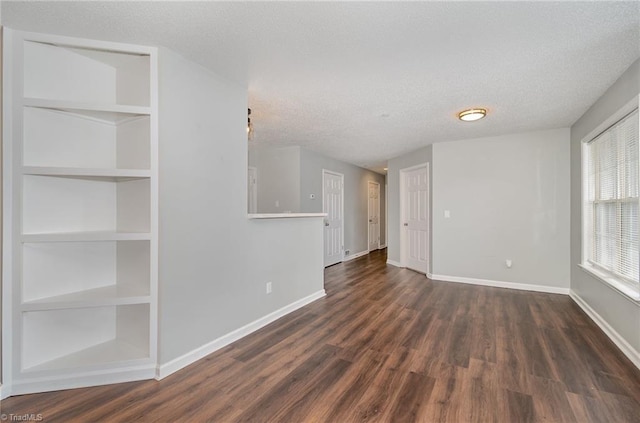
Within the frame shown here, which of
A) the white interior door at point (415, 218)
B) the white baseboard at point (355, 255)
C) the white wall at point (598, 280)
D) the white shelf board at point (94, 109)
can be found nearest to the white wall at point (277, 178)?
the white baseboard at point (355, 255)

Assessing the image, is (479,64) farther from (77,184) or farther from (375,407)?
(77,184)

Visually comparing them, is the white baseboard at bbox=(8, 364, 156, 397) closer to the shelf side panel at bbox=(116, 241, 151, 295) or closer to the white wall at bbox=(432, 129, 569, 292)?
the shelf side panel at bbox=(116, 241, 151, 295)

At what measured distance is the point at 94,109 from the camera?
6.35 ft

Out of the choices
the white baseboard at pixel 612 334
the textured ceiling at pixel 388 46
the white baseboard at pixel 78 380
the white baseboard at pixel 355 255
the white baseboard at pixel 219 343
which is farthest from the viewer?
the white baseboard at pixel 355 255

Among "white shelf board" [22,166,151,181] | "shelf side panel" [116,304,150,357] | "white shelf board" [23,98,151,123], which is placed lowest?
"shelf side panel" [116,304,150,357]

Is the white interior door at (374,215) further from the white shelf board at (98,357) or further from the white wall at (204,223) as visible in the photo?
the white shelf board at (98,357)

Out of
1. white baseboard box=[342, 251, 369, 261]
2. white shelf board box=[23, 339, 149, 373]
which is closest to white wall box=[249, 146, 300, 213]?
white baseboard box=[342, 251, 369, 261]

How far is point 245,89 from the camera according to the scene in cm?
269

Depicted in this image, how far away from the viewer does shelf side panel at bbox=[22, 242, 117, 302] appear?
1911 mm

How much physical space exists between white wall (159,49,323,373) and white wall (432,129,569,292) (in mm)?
3210

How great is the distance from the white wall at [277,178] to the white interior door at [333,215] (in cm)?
83

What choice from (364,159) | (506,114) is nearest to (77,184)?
(506,114)

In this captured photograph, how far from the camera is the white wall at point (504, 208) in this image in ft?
13.1

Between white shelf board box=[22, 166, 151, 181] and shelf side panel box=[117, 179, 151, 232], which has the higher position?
white shelf board box=[22, 166, 151, 181]
